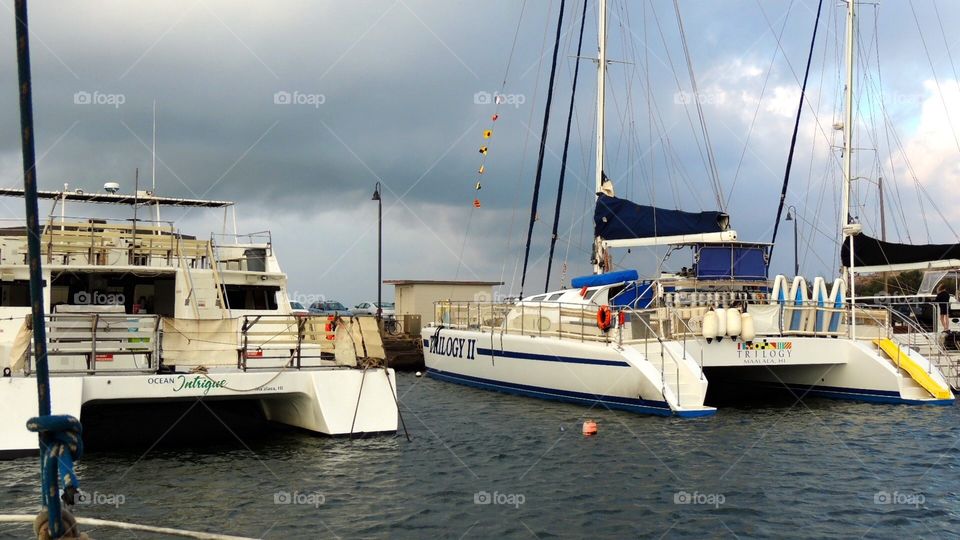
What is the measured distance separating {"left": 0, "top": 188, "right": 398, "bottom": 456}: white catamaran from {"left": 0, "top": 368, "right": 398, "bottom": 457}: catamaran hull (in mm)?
15

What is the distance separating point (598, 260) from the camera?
24.1m

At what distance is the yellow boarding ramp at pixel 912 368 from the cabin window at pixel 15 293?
17.4 metres

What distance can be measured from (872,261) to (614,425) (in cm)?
1272

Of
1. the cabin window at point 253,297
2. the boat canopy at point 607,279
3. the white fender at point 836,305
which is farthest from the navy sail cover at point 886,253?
the cabin window at point 253,297

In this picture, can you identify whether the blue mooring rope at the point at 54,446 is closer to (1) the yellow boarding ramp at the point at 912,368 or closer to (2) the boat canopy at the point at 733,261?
(1) the yellow boarding ramp at the point at 912,368

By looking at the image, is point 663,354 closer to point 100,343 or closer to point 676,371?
point 676,371

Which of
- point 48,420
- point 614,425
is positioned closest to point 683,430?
point 614,425

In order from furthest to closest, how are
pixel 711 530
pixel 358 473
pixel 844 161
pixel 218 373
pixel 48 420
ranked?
1. pixel 844 161
2. pixel 218 373
3. pixel 358 473
4. pixel 711 530
5. pixel 48 420

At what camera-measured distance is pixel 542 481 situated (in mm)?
10953

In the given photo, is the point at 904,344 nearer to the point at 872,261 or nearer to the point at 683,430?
the point at 872,261

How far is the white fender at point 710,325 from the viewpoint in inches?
680

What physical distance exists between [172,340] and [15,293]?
3.70m

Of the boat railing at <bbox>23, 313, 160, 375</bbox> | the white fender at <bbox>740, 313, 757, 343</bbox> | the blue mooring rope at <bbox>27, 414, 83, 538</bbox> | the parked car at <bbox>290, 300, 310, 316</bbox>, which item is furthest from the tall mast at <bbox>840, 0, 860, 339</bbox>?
the blue mooring rope at <bbox>27, 414, 83, 538</bbox>

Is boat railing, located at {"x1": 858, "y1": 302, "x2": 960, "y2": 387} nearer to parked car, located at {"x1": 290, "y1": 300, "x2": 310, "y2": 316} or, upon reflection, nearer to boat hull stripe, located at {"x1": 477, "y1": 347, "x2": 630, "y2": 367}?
boat hull stripe, located at {"x1": 477, "y1": 347, "x2": 630, "y2": 367}
